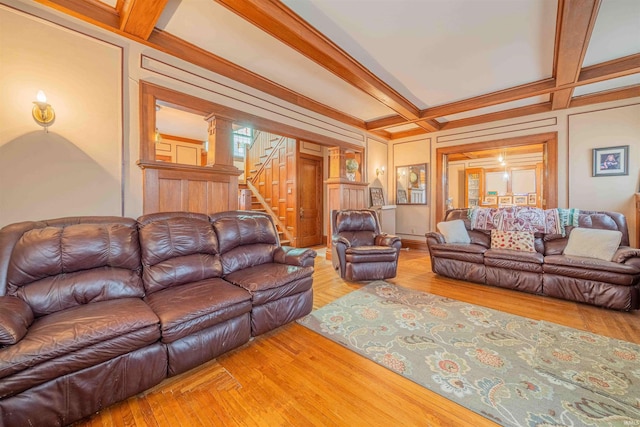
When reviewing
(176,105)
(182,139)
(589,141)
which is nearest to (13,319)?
(176,105)

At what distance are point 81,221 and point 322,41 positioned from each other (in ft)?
9.30

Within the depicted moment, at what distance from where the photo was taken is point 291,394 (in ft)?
5.20

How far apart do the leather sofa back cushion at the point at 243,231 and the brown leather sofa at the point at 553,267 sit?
2.63 meters

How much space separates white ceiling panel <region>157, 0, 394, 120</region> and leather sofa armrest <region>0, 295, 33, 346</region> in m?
2.62

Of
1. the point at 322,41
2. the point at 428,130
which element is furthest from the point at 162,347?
the point at 428,130

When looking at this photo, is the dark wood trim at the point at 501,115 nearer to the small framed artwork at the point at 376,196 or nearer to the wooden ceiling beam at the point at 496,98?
the wooden ceiling beam at the point at 496,98

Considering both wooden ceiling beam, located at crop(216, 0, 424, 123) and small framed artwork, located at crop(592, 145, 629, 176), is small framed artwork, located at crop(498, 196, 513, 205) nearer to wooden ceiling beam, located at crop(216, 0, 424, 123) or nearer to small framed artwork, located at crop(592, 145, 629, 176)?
small framed artwork, located at crop(592, 145, 629, 176)

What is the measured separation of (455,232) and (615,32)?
9.11ft

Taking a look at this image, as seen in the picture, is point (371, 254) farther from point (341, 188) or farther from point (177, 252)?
point (177, 252)

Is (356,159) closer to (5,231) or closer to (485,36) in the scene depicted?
(485,36)

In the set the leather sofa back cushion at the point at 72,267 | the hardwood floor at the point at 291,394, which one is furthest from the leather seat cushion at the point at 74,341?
the hardwood floor at the point at 291,394

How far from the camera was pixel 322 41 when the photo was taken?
2.71 metres

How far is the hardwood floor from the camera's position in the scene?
55.2 inches

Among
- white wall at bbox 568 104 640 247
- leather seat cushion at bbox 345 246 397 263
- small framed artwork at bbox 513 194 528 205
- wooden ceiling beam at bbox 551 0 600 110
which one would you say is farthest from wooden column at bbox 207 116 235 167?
small framed artwork at bbox 513 194 528 205
